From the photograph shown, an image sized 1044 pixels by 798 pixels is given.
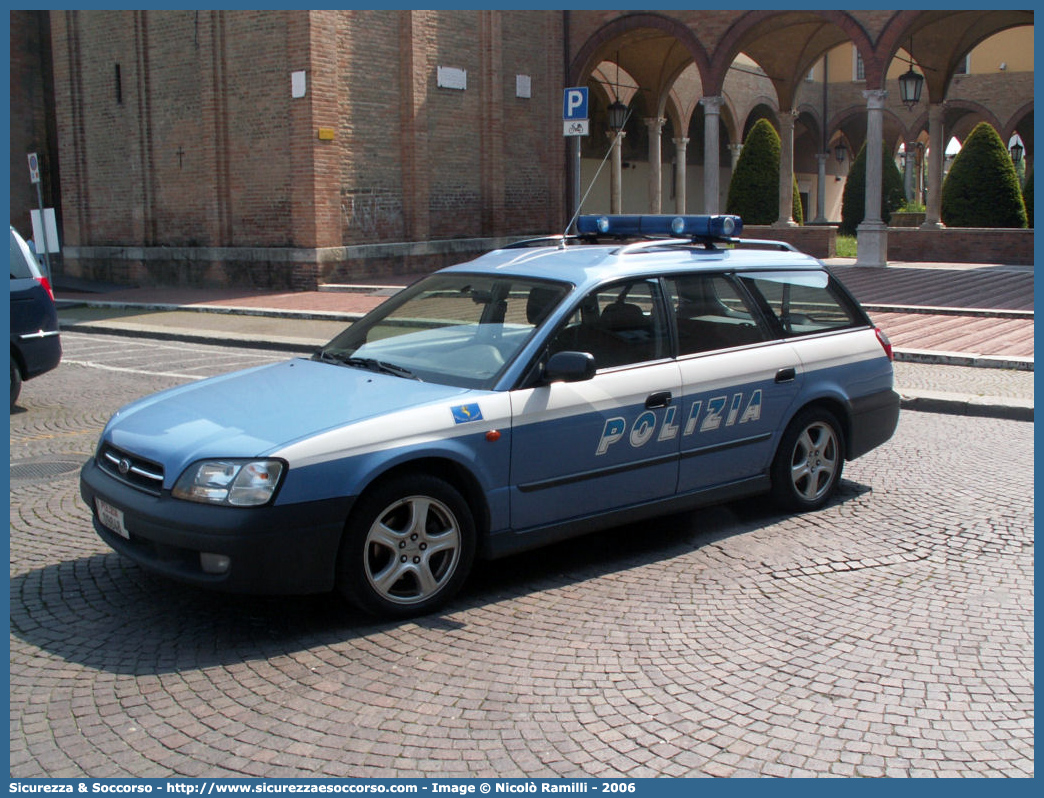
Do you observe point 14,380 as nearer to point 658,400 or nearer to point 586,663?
point 658,400

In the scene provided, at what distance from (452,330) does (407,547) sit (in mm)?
1439

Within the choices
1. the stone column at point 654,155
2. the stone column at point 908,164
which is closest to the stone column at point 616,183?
the stone column at point 654,155

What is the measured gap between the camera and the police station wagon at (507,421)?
4375mm

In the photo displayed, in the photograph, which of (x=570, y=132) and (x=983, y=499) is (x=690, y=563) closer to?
(x=983, y=499)

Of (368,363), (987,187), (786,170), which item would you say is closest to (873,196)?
(786,170)

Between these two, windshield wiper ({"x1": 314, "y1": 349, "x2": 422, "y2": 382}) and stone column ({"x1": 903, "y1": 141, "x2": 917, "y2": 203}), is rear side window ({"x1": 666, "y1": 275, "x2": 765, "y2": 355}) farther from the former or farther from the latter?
stone column ({"x1": 903, "y1": 141, "x2": 917, "y2": 203})

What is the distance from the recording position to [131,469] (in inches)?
184

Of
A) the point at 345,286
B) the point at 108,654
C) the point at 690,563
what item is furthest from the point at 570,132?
the point at 108,654

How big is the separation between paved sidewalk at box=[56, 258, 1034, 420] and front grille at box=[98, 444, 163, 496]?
7239mm

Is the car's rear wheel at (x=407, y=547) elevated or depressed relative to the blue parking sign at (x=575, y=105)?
depressed

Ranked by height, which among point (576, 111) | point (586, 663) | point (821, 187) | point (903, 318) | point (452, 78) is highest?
point (452, 78)

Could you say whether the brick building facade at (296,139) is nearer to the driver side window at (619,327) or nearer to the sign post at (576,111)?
the sign post at (576,111)

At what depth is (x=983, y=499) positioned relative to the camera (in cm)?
666

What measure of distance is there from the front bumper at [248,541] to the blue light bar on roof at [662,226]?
9.47 feet
